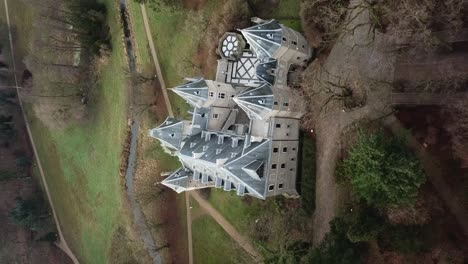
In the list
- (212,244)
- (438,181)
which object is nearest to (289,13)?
(438,181)

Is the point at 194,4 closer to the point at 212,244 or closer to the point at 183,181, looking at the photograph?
the point at 183,181

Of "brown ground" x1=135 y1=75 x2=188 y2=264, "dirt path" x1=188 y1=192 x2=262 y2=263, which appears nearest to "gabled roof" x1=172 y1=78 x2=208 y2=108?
"dirt path" x1=188 y1=192 x2=262 y2=263

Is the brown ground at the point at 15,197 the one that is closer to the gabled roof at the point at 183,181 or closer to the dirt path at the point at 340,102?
the gabled roof at the point at 183,181

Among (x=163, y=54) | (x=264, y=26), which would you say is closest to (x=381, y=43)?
(x=264, y=26)

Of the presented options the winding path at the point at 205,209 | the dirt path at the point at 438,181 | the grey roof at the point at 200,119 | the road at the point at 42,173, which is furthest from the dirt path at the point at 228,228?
the road at the point at 42,173

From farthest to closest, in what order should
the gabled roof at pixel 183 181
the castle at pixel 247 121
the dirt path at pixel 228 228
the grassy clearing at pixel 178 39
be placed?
1. the grassy clearing at pixel 178 39
2. the dirt path at pixel 228 228
3. the gabled roof at pixel 183 181
4. the castle at pixel 247 121

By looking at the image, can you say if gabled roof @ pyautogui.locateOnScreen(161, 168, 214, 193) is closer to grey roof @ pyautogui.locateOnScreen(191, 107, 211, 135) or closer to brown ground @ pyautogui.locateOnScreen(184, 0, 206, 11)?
grey roof @ pyautogui.locateOnScreen(191, 107, 211, 135)
